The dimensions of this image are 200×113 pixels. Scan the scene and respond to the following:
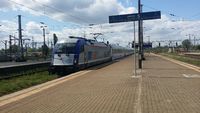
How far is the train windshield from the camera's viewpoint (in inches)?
1155

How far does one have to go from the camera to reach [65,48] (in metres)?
29.6

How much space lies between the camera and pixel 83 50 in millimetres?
31094

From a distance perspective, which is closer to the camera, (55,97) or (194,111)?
(194,111)

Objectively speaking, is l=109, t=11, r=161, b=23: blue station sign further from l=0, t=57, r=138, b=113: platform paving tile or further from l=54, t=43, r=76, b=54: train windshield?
l=0, t=57, r=138, b=113: platform paving tile

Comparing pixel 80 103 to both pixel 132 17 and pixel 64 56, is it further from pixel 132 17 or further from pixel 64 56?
pixel 64 56

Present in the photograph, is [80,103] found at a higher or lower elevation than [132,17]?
lower

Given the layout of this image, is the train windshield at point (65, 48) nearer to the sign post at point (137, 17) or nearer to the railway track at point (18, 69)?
the railway track at point (18, 69)

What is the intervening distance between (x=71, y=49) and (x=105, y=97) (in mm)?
16997

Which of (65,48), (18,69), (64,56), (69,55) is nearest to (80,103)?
(18,69)

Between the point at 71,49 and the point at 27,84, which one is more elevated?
the point at 71,49

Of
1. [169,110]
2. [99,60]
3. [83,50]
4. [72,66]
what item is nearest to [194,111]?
[169,110]

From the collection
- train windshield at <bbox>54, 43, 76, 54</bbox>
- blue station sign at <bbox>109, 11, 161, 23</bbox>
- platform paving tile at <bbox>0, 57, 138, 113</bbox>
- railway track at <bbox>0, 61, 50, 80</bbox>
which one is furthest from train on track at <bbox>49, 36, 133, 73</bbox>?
platform paving tile at <bbox>0, 57, 138, 113</bbox>

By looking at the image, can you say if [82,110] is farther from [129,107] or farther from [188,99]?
[188,99]

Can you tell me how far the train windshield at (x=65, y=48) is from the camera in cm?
2934
